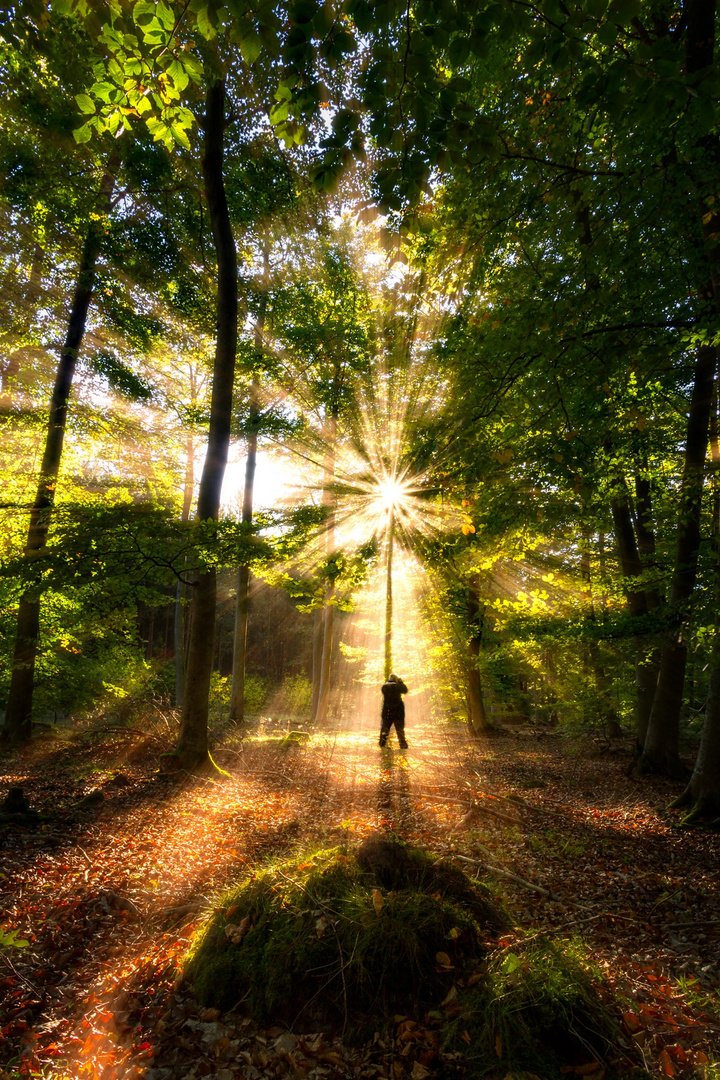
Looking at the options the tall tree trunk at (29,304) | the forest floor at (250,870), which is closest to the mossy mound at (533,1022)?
the forest floor at (250,870)

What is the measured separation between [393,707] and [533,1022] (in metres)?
9.10

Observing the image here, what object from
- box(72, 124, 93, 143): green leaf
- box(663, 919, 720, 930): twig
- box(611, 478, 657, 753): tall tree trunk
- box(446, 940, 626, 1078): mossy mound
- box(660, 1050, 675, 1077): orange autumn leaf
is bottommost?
box(663, 919, 720, 930): twig

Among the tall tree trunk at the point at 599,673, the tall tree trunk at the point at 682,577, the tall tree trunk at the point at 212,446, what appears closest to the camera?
the tall tree trunk at the point at 682,577

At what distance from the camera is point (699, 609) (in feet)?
17.9

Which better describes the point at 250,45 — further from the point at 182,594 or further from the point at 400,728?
the point at 182,594

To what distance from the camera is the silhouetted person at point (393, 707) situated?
11016 millimetres

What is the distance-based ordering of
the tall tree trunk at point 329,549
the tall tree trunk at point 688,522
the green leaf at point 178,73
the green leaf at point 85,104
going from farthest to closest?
the tall tree trunk at point 329,549, the tall tree trunk at point 688,522, the green leaf at point 178,73, the green leaf at point 85,104

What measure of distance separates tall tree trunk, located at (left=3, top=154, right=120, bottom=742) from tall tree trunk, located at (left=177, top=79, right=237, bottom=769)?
3.15 metres

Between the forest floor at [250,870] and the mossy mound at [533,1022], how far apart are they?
0.11 metres

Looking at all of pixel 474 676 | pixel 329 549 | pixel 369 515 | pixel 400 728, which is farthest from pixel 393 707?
pixel 474 676

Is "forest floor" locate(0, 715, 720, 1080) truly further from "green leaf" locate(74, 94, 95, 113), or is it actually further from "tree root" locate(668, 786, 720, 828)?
"green leaf" locate(74, 94, 95, 113)

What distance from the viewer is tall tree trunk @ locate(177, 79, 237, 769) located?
8000mm

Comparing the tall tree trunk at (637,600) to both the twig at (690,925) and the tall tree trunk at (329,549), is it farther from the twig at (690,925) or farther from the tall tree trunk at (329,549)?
the twig at (690,925)

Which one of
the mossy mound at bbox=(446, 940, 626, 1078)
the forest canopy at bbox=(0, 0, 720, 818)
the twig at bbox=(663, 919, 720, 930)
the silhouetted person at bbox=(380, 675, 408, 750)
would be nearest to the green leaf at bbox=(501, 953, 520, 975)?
the mossy mound at bbox=(446, 940, 626, 1078)
